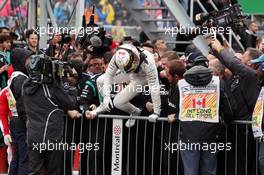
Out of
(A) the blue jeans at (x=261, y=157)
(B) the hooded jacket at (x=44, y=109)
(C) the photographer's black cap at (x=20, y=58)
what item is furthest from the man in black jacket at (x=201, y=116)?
(C) the photographer's black cap at (x=20, y=58)

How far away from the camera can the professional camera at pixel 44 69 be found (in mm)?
9703

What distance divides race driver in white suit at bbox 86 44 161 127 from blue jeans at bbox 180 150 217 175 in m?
0.77

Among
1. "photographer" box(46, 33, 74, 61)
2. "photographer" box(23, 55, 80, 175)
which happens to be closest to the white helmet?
"photographer" box(23, 55, 80, 175)

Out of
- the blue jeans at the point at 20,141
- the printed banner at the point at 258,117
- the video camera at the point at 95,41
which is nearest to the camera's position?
the printed banner at the point at 258,117

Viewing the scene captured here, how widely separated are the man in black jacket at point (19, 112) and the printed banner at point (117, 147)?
1.23 meters

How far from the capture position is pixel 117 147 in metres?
10.2

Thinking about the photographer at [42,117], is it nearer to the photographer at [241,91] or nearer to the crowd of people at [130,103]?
the crowd of people at [130,103]

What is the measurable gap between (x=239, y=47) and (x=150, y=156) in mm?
4309

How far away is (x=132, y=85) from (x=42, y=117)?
123 centimetres

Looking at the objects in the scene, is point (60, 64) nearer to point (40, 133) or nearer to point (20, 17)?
point (40, 133)

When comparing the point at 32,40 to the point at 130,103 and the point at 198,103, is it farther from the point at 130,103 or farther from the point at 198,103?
the point at 198,103

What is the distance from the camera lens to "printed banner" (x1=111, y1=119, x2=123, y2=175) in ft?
33.4

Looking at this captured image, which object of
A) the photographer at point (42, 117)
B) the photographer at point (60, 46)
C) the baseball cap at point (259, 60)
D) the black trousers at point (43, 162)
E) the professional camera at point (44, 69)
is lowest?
the black trousers at point (43, 162)

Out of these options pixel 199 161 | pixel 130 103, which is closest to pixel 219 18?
pixel 130 103
